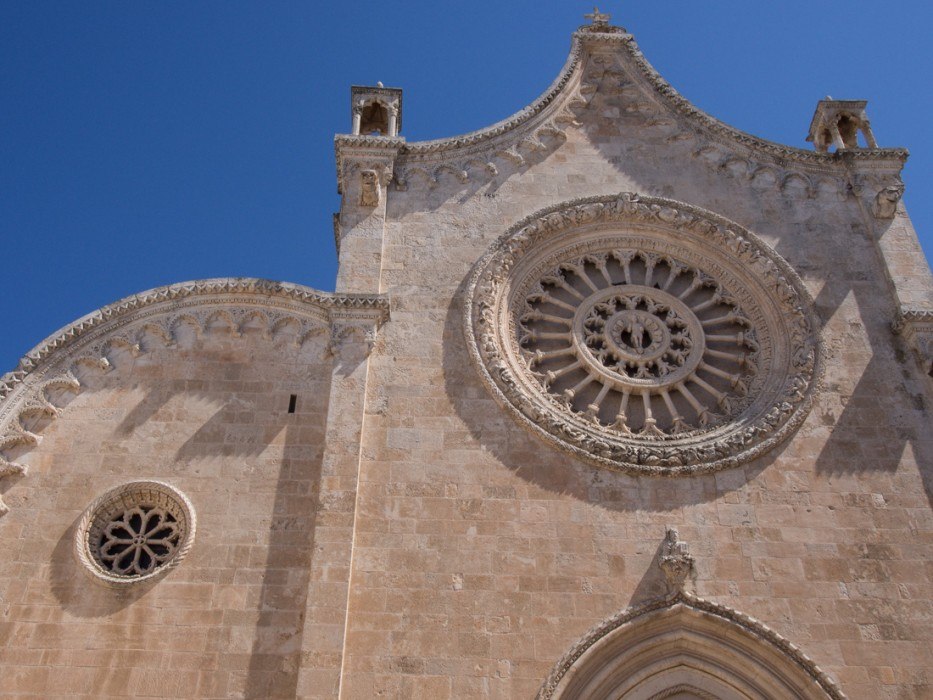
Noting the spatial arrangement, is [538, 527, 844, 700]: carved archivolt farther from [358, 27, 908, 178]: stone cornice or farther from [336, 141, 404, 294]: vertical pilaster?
[358, 27, 908, 178]: stone cornice

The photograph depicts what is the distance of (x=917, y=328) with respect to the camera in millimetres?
12961

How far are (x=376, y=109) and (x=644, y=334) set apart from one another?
6.02 meters

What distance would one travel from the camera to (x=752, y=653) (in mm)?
10352

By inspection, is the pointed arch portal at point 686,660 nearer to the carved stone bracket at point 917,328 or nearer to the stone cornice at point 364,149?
the carved stone bracket at point 917,328

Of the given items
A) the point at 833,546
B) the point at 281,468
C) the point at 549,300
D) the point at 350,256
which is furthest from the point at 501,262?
the point at 833,546

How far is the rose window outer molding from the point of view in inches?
471

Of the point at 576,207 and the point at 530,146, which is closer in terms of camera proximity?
the point at 576,207

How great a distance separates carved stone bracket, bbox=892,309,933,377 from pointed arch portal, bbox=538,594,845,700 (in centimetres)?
507

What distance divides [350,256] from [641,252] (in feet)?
14.6

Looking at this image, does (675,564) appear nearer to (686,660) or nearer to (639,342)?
(686,660)

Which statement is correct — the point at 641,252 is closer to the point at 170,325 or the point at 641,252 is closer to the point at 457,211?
the point at 457,211

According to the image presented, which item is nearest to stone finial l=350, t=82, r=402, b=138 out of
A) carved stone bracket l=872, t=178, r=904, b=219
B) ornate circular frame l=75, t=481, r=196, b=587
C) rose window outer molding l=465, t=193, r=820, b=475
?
rose window outer molding l=465, t=193, r=820, b=475

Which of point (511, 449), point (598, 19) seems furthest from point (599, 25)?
point (511, 449)

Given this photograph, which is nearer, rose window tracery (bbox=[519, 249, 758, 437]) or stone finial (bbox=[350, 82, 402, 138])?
rose window tracery (bbox=[519, 249, 758, 437])
